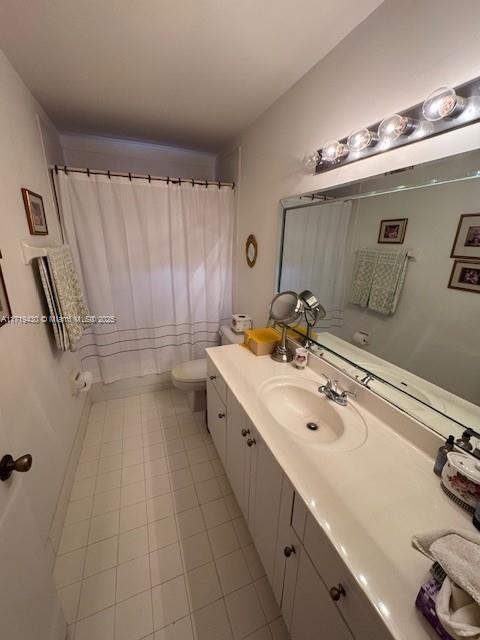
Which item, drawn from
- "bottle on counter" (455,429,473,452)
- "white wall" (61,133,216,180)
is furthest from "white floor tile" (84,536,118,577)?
"white wall" (61,133,216,180)

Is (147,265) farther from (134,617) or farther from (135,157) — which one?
(134,617)

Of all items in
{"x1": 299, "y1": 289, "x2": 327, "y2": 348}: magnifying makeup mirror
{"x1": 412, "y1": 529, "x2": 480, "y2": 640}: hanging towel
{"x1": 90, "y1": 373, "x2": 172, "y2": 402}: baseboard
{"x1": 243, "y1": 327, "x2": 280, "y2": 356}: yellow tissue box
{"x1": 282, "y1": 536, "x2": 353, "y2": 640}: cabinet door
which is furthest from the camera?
{"x1": 90, "y1": 373, "x2": 172, "y2": 402}: baseboard

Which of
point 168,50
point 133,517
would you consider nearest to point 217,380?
point 133,517

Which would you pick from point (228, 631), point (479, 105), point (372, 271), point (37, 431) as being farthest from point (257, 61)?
point (228, 631)

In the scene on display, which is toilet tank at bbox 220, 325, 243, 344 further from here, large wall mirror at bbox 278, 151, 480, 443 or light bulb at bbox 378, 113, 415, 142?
light bulb at bbox 378, 113, 415, 142

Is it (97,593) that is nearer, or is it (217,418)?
(97,593)

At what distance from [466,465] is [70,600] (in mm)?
1625

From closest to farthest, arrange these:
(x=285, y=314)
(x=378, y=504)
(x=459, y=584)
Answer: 1. (x=459, y=584)
2. (x=378, y=504)
3. (x=285, y=314)

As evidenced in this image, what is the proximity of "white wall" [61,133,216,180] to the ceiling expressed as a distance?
1.31 ft

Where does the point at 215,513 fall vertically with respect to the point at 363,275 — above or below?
below

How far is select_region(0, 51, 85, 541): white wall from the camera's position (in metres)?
1.07

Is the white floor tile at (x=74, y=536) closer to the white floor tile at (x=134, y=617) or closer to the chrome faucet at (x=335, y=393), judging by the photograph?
the white floor tile at (x=134, y=617)

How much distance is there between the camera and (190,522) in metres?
A: 1.39

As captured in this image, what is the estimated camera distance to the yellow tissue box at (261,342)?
1554 millimetres
